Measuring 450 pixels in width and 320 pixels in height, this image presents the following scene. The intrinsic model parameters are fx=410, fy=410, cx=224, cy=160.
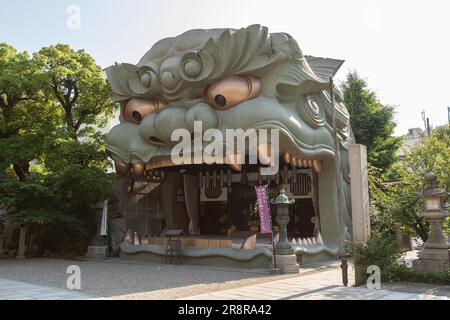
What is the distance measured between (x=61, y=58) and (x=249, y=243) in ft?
45.2

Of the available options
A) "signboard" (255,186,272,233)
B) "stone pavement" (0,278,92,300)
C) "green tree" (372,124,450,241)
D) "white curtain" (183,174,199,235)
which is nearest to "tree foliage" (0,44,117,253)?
"white curtain" (183,174,199,235)

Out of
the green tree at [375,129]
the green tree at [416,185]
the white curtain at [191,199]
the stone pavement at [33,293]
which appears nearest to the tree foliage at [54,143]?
the white curtain at [191,199]

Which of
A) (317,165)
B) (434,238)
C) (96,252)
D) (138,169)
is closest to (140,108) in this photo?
(138,169)

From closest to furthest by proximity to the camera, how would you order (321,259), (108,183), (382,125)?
(321,259) → (108,183) → (382,125)

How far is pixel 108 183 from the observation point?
18391 mm

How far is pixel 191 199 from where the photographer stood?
854 inches

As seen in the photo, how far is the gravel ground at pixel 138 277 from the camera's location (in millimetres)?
9789

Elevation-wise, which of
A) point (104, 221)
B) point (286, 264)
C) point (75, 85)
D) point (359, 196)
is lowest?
point (286, 264)

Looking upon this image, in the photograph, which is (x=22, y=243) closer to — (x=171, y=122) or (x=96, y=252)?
(x=96, y=252)

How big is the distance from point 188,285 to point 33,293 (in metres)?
3.69

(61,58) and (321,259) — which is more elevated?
(61,58)
